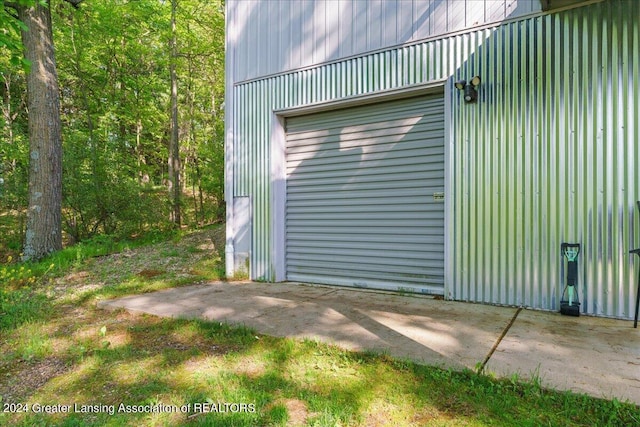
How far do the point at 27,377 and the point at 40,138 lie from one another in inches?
233

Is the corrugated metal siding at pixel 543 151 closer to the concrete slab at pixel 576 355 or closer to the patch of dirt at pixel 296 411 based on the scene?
the concrete slab at pixel 576 355

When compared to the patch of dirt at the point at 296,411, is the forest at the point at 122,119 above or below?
above

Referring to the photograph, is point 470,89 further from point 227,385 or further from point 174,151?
point 174,151

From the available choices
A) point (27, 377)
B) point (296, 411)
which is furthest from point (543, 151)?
point (27, 377)

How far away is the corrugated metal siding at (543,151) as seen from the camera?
346 cm

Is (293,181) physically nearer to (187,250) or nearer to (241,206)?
(241,206)

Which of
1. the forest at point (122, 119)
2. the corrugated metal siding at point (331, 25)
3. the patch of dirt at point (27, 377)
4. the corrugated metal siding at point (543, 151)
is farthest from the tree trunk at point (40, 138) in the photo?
the corrugated metal siding at point (543, 151)

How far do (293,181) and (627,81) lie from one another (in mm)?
4253

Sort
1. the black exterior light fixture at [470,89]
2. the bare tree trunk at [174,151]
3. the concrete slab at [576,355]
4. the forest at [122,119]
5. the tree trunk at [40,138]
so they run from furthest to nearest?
1. the bare tree trunk at [174,151]
2. the forest at [122,119]
3. the tree trunk at [40,138]
4. the black exterior light fixture at [470,89]
5. the concrete slab at [576,355]

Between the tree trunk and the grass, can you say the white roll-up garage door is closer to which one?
the grass

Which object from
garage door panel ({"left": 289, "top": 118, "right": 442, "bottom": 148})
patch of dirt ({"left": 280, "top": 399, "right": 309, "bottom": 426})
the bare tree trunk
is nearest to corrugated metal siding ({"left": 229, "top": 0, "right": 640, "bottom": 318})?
garage door panel ({"left": 289, "top": 118, "right": 442, "bottom": 148})

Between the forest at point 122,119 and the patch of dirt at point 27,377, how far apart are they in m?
4.95

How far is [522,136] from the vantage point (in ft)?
12.8

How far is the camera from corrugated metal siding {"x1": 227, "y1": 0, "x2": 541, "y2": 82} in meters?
4.19
